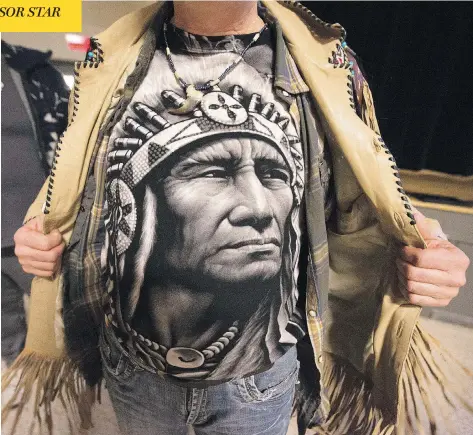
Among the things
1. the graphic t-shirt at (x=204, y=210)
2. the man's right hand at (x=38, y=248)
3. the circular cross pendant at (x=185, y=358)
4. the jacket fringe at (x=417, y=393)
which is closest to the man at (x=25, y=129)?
the man's right hand at (x=38, y=248)

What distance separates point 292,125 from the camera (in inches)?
20.2

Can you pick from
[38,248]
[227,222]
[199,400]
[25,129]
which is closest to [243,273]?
[227,222]

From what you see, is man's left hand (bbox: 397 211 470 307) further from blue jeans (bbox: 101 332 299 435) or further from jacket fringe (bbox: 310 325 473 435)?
blue jeans (bbox: 101 332 299 435)

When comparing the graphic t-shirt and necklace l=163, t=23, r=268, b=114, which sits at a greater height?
necklace l=163, t=23, r=268, b=114

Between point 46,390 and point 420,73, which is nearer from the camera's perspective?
point 420,73

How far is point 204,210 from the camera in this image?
0.48m

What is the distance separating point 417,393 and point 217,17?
588 millimetres

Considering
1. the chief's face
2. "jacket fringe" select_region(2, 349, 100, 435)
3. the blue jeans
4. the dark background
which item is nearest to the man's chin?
the chief's face

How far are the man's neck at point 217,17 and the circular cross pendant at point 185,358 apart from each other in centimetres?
39

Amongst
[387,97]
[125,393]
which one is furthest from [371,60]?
[125,393]

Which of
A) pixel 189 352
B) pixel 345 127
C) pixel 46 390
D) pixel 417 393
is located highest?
pixel 345 127

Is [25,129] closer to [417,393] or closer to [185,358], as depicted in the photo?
[185,358]

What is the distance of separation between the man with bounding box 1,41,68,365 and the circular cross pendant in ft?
0.93

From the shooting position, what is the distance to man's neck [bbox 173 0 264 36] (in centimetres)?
49
